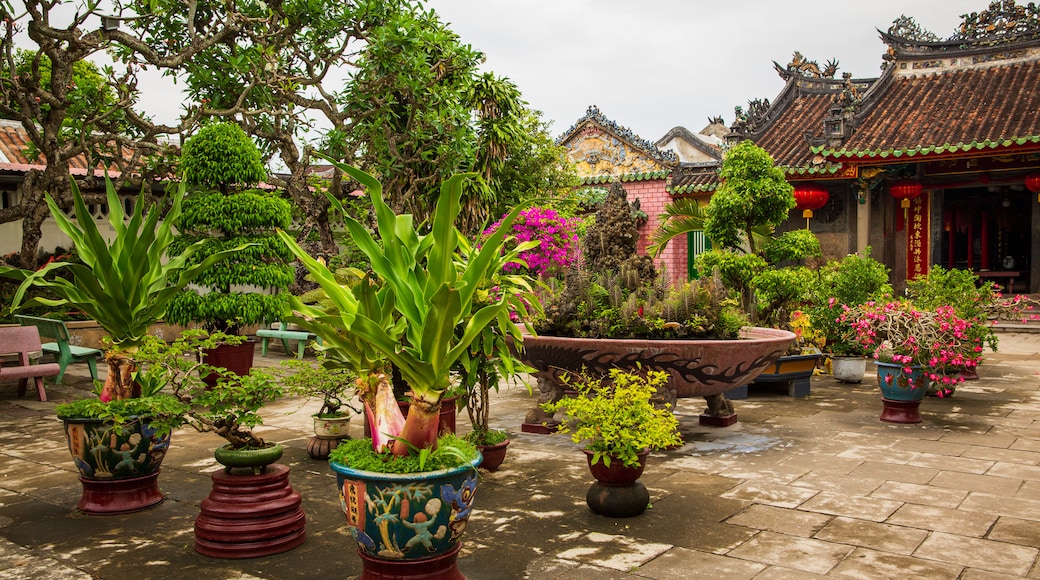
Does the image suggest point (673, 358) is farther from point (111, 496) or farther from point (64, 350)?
point (64, 350)

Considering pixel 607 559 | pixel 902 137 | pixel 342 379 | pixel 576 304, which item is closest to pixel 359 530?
pixel 607 559

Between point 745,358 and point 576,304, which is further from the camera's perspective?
point 576,304

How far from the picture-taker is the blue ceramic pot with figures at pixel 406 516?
3.11 m

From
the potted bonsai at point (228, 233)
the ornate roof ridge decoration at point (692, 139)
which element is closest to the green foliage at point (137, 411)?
the potted bonsai at point (228, 233)

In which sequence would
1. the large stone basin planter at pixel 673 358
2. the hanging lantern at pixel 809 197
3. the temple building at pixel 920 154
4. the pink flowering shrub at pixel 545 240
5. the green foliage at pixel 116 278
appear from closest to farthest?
the green foliage at pixel 116 278 < the large stone basin planter at pixel 673 358 < the pink flowering shrub at pixel 545 240 < the temple building at pixel 920 154 < the hanging lantern at pixel 809 197

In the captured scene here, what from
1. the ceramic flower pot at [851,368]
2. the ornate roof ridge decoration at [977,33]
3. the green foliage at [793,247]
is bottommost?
the ceramic flower pot at [851,368]

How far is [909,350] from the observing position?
6742mm

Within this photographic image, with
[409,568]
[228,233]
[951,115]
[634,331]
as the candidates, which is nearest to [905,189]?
[951,115]

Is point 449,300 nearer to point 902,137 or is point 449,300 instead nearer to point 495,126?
point 495,126

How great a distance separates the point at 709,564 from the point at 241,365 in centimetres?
628

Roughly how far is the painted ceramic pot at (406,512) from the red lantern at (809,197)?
1382 cm

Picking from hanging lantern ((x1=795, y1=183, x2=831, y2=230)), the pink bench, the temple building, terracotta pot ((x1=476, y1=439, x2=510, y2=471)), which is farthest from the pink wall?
terracotta pot ((x1=476, y1=439, x2=510, y2=471))

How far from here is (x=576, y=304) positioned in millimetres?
6527

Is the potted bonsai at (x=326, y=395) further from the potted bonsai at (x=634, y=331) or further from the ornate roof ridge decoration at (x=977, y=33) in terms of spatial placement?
the ornate roof ridge decoration at (x=977, y=33)
